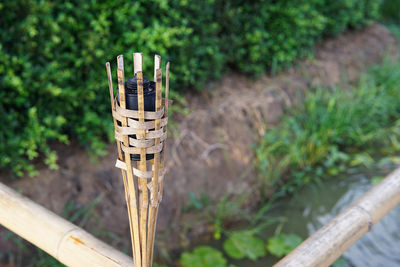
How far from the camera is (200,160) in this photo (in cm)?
265

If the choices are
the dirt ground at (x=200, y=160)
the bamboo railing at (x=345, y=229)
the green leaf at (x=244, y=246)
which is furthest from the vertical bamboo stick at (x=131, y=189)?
the green leaf at (x=244, y=246)

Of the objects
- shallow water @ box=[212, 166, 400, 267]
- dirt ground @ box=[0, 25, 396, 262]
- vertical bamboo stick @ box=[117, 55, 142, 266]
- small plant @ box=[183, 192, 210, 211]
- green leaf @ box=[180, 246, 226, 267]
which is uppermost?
vertical bamboo stick @ box=[117, 55, 142, 266]

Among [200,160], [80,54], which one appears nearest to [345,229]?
[200,160]

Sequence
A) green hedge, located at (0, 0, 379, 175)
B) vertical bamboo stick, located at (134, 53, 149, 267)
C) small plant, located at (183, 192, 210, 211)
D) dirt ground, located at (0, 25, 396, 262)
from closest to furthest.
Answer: vertical bamboo stick, located at (134, 53, 149, 267), green hedge, located at (0, 0, 379, 175), dirt ground, located at (0, 25, 396, 262), small plant, located at (183, 192, 210, 211)

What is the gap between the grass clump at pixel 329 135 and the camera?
2.93 m

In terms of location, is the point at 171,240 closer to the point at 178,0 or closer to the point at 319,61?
the point at 178,0

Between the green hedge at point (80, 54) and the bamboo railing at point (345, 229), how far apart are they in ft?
4.82

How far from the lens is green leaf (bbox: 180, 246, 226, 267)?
7.16 ft

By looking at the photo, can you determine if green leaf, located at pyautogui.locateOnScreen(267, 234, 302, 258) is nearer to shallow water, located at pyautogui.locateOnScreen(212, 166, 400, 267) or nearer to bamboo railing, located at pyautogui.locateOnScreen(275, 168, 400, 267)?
shallow water, located at pyautogui.locateOnScreen(212, 166, 400, 267)

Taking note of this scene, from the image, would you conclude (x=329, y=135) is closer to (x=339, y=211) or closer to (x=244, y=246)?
(x=339, y=211)

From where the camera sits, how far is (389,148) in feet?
11.3

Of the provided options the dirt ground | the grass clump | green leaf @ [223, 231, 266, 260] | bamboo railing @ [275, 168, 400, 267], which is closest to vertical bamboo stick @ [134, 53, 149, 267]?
bamboo railing @ [275, 168, 400, 267]

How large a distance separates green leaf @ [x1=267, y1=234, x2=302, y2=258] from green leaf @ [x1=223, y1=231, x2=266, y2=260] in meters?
0.06

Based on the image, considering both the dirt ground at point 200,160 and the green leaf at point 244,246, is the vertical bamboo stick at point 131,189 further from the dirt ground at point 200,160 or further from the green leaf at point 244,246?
the green leaf at point 244,246
